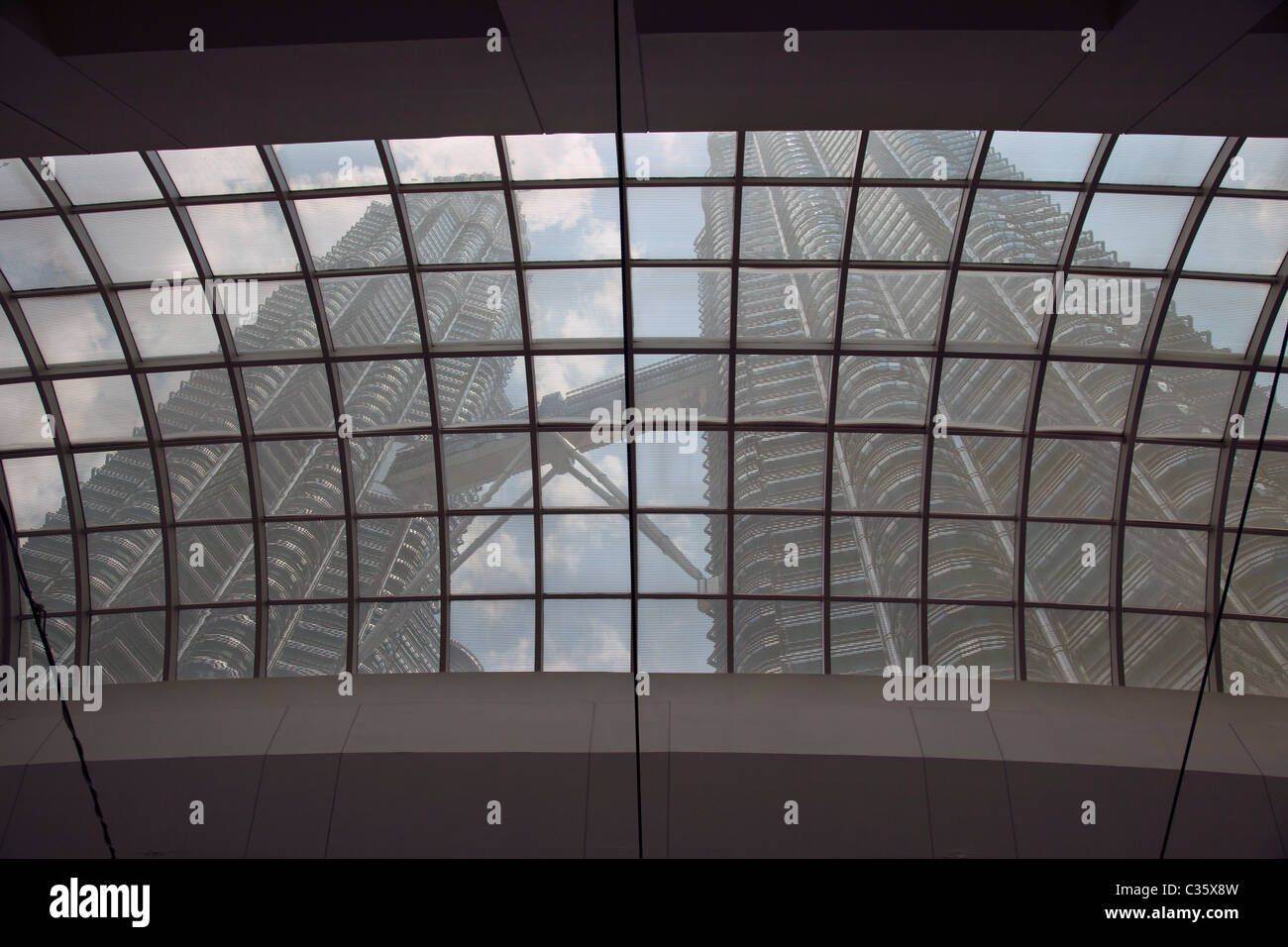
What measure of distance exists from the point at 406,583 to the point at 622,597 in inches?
258

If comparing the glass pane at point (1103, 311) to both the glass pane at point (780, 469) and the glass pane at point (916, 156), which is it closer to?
the glass pane at point (916, 156)

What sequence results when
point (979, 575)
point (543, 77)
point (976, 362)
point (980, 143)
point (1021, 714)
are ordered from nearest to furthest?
point (543, 77)
point (980, 143)
point (1021, 714)
point (976, 362)
point (979, 575)

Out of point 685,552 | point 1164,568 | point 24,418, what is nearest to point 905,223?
point 685,552

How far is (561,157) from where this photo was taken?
64.5ft

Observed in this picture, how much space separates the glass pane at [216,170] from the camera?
19141 mm

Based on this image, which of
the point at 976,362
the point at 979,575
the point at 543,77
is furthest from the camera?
the point at 979,575

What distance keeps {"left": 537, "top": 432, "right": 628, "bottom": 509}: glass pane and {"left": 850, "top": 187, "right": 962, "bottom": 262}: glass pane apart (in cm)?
863

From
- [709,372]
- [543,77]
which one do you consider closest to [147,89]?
[543,77]

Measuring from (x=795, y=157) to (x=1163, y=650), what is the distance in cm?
1782

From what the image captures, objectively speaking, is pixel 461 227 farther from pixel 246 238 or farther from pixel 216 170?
pixel 216 170

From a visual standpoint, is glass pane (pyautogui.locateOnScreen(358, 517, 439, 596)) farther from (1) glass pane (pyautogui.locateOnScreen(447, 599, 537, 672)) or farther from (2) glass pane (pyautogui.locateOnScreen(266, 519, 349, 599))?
(1) glass pane (pyautogui.locateOnScreen(447, 599, 537, 672))

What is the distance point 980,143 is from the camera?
61.4 feet

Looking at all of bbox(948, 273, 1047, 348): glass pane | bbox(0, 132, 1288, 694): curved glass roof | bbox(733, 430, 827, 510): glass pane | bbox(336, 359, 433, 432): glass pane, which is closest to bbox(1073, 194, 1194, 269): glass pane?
bbox(0, 132, 1288, 694): curved glass roof
